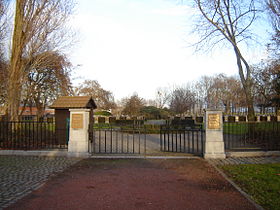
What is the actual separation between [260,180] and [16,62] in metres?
11.8

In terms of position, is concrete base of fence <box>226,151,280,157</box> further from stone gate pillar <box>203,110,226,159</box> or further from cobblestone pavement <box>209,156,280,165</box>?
stone gate pillar <box>203,110,226,159</box>

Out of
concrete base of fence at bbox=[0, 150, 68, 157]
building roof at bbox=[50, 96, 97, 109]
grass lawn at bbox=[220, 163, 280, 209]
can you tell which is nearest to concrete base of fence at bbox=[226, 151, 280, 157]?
grass lawn at bbox=[220, 163, 280, 209]

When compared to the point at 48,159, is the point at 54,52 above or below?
above

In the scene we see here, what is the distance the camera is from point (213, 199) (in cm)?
459

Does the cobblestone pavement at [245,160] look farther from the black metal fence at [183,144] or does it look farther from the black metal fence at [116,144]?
the black metal fence at [116,144]

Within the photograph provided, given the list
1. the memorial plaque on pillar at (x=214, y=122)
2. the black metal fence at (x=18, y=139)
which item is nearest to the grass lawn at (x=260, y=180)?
the memorial plaque on pillar at (x=214, y=122)

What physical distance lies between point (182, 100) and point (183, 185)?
35.0 meters

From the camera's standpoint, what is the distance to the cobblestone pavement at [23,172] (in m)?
4.89

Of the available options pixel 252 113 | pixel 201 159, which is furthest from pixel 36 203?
pixel 252 113

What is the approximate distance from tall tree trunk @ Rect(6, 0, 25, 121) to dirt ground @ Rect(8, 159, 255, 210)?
20.8ft

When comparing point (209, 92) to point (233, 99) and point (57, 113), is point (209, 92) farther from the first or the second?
point (57, 113)

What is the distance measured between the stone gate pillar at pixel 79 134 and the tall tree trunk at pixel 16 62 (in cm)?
461

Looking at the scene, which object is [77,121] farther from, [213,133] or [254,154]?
[254,154]

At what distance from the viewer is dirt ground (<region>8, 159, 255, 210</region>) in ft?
14.2
